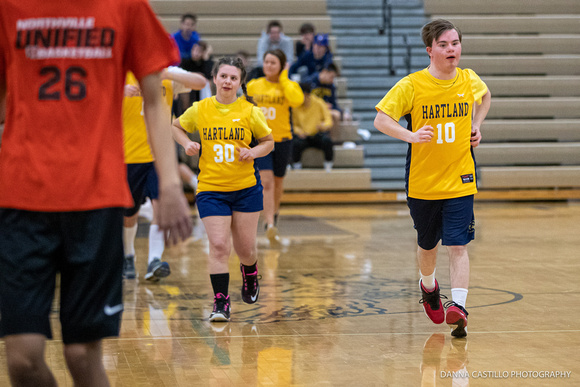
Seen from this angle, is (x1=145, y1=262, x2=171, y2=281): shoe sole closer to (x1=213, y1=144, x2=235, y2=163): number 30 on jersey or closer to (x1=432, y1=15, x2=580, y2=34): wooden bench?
(x1=213, y1=144, x2=235, y2=163): number 30 on jersey

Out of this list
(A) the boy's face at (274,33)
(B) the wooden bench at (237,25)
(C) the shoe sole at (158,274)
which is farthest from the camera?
(B) the wooden bench at (237,25)

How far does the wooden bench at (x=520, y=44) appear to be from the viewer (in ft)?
53.4

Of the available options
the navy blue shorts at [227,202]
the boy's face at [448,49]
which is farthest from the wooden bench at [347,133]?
the boy's face at [448,49]

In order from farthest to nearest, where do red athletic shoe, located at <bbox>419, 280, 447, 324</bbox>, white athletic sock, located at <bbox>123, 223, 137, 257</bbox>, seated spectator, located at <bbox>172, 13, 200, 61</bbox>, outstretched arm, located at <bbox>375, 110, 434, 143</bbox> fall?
seated spectator, located at <bbox>172, 13, 200, 61</bbox> → white athletic sock, located at <bbox>123, 223, 137, 257</bbox> → red athletic shoe, located at <bbox>419, 280, 447, 324</bbox> → outstretched arm, located at <bbox>375, 110, 434, 143</bbox>

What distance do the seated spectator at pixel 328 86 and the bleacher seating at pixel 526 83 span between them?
280 cm

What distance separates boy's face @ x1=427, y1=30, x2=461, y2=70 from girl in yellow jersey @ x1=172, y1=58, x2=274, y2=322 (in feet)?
4.34

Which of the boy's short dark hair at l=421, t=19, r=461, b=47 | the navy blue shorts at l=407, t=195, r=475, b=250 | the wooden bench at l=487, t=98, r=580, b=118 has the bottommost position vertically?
the navy blue shorts at l=407, t=195, r=475, b=250

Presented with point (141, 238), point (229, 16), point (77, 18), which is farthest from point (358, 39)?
point (77, 18)

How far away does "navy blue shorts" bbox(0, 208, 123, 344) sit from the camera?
2395mm

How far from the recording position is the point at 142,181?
22.2ft

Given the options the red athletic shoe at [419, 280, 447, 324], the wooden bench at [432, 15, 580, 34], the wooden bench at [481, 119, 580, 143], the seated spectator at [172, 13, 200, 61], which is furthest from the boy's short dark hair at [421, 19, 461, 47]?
the wooden bench at [432, 15, 580, 34]

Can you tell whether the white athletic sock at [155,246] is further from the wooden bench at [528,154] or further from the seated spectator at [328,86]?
the wooden bench at [528,154]

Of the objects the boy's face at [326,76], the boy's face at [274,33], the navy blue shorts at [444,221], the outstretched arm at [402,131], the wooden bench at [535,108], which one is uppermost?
the boy's face at [274,33]

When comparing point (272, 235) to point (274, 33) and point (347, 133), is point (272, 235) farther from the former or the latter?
point (347, 133)
